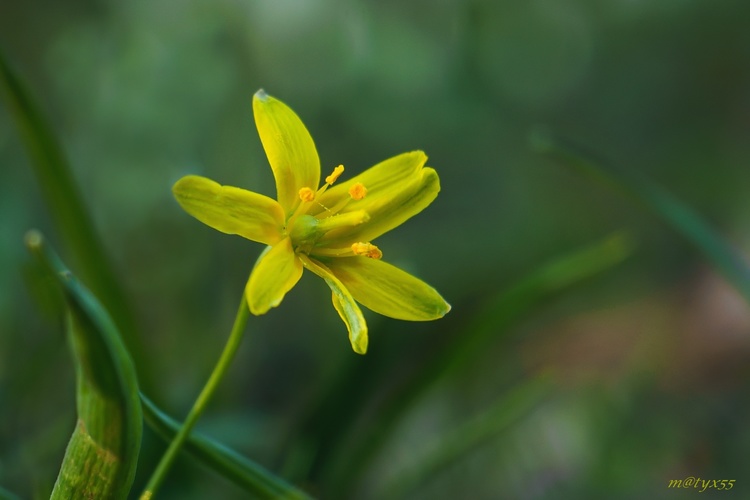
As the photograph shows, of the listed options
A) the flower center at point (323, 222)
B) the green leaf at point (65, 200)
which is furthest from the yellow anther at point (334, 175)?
the green leaf at point (65, 200)

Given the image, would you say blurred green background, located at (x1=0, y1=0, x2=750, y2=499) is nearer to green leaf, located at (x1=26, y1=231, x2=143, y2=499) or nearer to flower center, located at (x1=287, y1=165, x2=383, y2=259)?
green leaf, located at (x1=26, y1=231, x2=143, y2=499)

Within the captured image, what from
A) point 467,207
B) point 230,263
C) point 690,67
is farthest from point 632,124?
point 230,263

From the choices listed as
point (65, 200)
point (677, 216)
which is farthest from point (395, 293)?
point (677, 216)

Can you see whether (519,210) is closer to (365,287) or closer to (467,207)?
(467,207)

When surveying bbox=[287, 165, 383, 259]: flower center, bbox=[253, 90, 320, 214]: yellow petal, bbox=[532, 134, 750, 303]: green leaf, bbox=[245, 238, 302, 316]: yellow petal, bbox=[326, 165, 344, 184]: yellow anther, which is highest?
bbox=[532, 134, 750, 303]: green leaf

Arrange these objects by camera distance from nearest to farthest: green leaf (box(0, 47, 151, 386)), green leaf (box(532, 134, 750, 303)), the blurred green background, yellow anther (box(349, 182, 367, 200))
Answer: yellow anther (box(349, 182, 367, 200))
green leaf (box(0, 47, 151, 386))
green leaf (box(532, 134, 750, 303))
the blurred green background

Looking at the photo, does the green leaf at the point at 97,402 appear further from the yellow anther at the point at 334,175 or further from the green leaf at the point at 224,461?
the yellow anther at the point at 334,175

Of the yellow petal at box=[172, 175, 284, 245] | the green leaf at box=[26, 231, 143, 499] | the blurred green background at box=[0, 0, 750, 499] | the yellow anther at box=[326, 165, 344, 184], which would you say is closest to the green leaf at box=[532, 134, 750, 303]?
the blurred green background at box=[0, 0, 750, 499]
